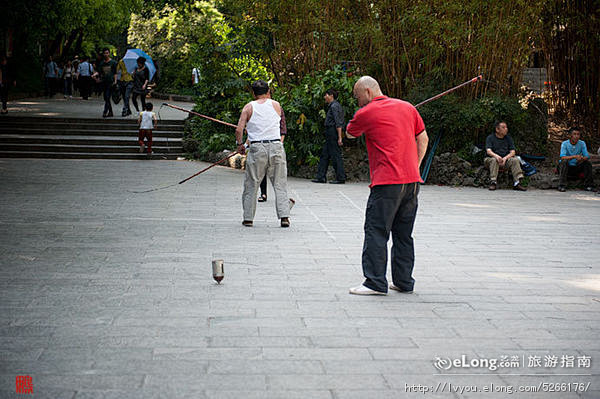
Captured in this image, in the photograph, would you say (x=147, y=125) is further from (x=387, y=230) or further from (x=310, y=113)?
(x=387, y=230)

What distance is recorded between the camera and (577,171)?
1430 centimetres

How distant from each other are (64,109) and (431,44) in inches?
560

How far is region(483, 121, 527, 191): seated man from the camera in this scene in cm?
1398

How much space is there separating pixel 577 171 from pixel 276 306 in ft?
34.9

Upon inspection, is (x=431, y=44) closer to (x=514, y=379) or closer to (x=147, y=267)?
(x=147, y=267)

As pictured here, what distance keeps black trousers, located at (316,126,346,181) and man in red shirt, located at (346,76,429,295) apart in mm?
8252

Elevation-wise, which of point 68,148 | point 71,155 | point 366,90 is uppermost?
point 366,90

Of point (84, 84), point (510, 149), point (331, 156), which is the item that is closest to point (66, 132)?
point (331, 156)

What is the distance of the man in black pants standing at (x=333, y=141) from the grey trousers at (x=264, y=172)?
16.3 ft

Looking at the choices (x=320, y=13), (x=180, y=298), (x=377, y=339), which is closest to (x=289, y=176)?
(x=320, y=13)

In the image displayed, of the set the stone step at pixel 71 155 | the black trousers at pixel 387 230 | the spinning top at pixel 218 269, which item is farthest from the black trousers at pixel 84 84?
the black trousers at pixel 387 230

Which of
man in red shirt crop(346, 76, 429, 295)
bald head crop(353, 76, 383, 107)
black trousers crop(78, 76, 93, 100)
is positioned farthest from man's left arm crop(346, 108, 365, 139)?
black trousers crop(78, 76, 93, 100)

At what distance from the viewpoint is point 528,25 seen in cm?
1438

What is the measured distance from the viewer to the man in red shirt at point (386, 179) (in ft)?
18.8
